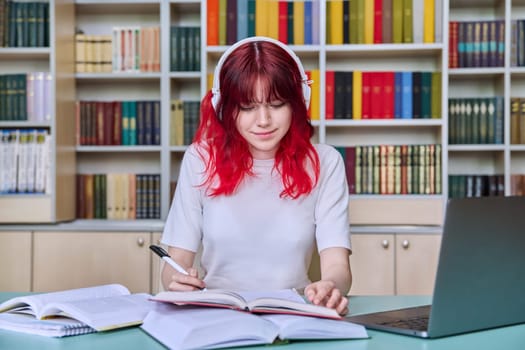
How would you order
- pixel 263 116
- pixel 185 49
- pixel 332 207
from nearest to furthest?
1. pixel 263 116
2. pixel 332 207
3. pixel 185 49

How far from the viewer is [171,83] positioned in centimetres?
336

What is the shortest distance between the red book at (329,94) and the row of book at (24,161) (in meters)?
1.31

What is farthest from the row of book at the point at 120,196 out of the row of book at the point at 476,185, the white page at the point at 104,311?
the white page at the point at 104,311

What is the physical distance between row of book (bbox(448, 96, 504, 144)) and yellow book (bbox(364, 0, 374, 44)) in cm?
48

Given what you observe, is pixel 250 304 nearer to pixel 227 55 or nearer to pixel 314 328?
pixel 314 328

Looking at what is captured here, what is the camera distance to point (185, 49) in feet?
11.0

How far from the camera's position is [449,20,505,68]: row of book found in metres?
3.22

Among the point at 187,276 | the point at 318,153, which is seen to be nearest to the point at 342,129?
the point at 318,153

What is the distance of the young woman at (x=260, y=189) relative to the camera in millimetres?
1742

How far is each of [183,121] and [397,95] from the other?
40.6 inches

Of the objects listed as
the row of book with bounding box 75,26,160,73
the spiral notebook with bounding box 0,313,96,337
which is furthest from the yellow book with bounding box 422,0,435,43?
the spiral notebook with bounding box 0,313,96,337

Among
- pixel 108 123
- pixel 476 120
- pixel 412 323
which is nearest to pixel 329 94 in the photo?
pixel 476 120

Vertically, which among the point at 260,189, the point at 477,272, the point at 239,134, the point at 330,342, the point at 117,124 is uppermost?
the point at 117,124

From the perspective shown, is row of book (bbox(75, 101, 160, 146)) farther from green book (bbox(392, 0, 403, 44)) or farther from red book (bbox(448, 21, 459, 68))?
red book (bbox(448, 21, 459, 68))
